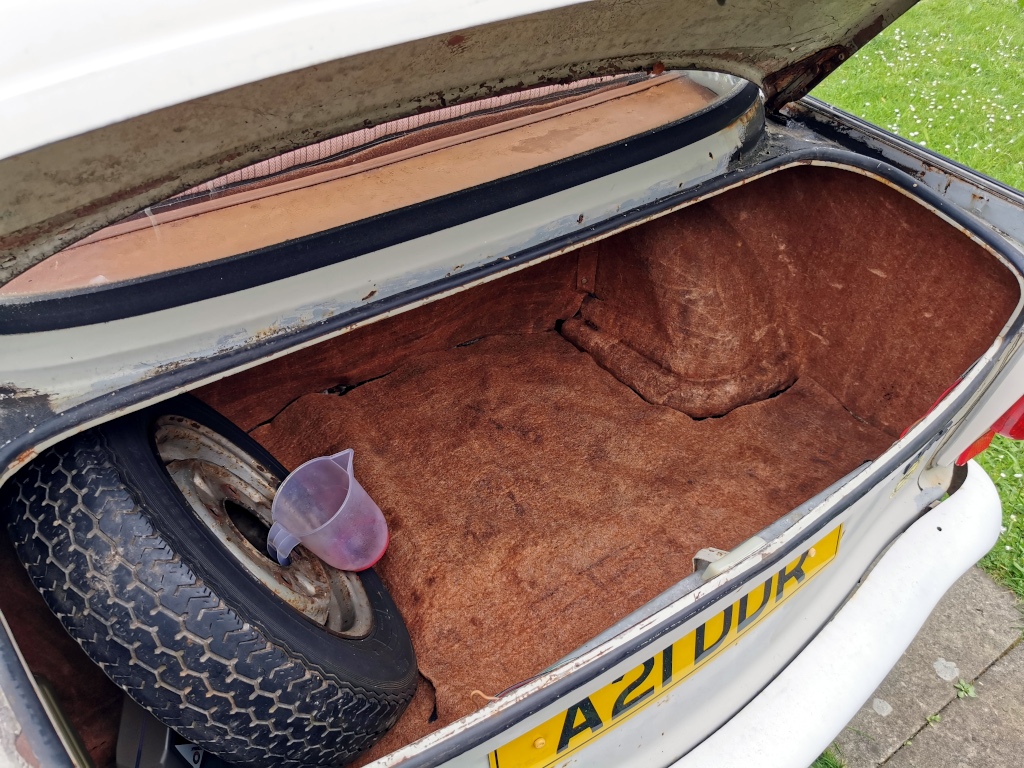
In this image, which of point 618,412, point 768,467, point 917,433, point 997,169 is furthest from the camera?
point 997,169

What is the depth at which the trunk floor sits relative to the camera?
174 centimetres

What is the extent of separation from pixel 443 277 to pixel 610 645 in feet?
2.26

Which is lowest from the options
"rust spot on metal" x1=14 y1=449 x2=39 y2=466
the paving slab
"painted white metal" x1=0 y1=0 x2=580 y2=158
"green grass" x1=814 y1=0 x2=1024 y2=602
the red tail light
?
the paving slab

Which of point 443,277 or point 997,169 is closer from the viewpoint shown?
point 443,277

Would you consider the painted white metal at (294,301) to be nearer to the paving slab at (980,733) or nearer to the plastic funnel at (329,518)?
the plastic funnel at (329,518)

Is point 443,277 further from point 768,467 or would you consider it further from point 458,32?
point 768,467

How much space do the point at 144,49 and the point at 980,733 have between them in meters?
2.32

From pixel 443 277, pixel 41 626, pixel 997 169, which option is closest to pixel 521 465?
pixel 443 277

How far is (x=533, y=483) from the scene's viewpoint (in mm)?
2072

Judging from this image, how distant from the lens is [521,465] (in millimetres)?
2123

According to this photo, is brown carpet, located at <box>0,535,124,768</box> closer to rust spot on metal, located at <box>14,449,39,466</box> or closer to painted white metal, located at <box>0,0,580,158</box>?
rust spot on metal, located at <box>14,449,39,466</box>

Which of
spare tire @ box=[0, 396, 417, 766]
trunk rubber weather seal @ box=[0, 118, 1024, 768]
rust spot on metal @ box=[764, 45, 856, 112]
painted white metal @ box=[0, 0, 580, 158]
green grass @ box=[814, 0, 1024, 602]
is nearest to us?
painted white metal @ box=[0, 0, 580, 158]

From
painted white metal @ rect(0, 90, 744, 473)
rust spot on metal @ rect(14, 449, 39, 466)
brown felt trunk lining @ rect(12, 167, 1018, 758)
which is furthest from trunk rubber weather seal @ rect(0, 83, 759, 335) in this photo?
brown felt trunk lining @ rect(12, 167, 1018, 758)

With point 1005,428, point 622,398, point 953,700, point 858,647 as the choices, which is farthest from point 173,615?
point 953,700
